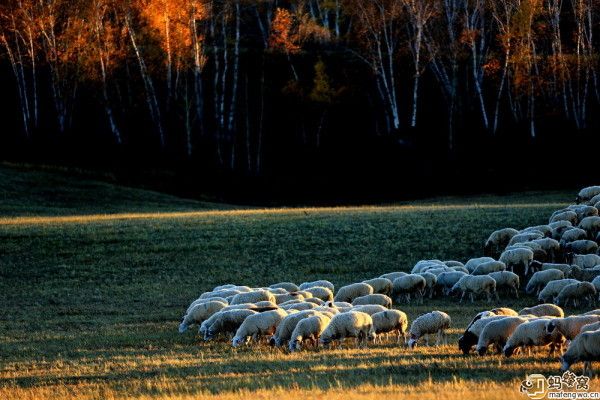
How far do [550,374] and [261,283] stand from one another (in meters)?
16.9

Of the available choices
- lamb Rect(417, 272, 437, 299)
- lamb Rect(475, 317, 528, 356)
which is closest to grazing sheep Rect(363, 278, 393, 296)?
lamb Rect(417, 272, 437, 299)

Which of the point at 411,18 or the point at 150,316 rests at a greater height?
the point at 411,18

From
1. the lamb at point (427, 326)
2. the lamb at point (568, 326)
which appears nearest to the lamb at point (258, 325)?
the lamb at point (427, 326)

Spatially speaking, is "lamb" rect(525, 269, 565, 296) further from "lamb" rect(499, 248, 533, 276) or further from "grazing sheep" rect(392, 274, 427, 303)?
"grazing sheep" rect(392, 274, 427, 303)

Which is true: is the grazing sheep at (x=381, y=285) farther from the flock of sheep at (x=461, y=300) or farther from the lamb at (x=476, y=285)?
the lamb at (x=476, y=285)

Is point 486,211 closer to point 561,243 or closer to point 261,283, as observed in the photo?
point 561,243

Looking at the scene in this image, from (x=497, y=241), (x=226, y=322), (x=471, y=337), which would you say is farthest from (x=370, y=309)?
(x=497, y=241)

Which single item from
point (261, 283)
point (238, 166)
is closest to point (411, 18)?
point (238, 166)

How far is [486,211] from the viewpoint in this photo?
4234 cm

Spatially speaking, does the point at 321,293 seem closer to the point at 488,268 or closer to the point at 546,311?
the point at 488,268

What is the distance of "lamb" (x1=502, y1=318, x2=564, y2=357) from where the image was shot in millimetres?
16891

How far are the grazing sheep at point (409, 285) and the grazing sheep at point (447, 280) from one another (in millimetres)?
844

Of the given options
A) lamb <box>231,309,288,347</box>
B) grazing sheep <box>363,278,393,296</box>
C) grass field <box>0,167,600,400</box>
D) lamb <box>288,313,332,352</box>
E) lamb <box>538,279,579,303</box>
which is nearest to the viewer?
grass field <box>0,167,600,400</box>

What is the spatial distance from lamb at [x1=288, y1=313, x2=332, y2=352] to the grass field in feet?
2.12
